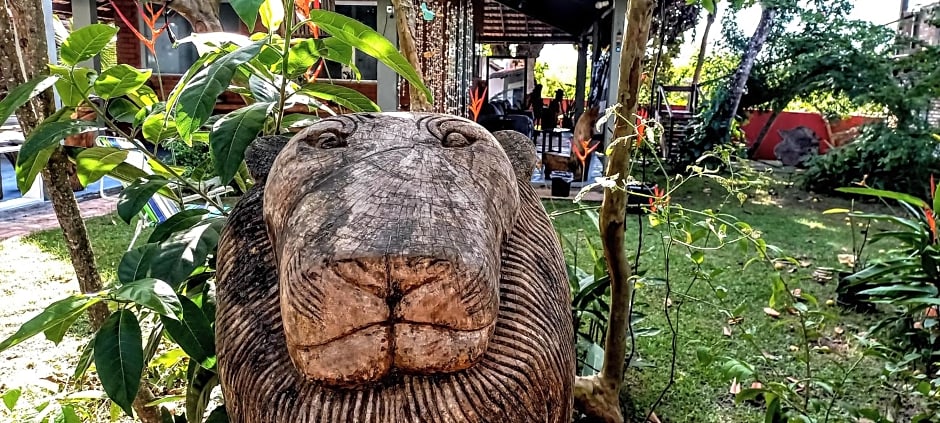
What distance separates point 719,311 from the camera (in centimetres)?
357

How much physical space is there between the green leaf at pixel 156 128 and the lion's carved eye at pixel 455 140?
797mm

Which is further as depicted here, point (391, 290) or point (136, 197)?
point (136, 197)

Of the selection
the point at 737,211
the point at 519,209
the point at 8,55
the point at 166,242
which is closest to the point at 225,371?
the point at 166,242

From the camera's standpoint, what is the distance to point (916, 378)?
2.07 meters

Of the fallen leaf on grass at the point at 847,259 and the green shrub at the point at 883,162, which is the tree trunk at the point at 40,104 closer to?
the fallen leaf on grass at the point at 847,259

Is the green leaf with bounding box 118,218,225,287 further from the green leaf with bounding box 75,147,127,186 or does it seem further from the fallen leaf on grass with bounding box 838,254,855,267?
the fallen leaf on grass with bounding box 838,254,855,267


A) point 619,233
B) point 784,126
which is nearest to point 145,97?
point 619,233

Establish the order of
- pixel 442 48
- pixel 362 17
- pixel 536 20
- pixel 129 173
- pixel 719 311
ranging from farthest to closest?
pixel 536 20 < pixel 362 17 < pixel 442 48 < pixel 719 311 < pixel 129 173

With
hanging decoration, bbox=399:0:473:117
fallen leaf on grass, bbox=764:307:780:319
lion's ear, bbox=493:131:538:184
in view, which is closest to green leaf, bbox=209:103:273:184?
lion's ear, bbox=493:131:538:184

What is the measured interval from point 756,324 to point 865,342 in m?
1.69

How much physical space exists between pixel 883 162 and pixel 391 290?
765cm

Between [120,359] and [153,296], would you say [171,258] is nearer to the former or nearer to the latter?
[120,359]

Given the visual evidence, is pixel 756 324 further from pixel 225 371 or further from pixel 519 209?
pixel 225 371

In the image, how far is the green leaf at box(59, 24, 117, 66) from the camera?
58.8 inches
